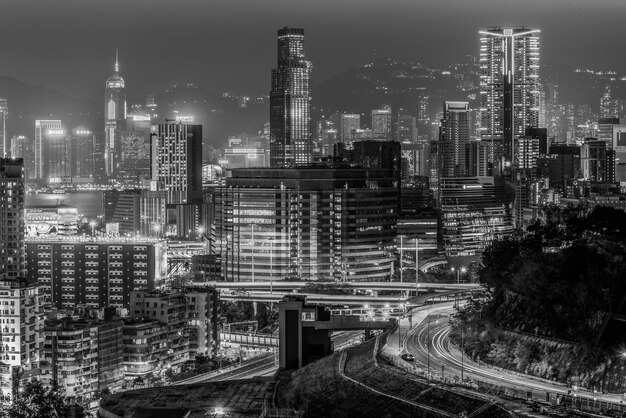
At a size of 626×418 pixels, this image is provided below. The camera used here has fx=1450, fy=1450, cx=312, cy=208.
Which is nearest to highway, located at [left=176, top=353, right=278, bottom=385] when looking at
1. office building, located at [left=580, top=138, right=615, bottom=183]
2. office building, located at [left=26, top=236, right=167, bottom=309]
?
office building, located at [left=26, top=236, right=167, bottom=309]

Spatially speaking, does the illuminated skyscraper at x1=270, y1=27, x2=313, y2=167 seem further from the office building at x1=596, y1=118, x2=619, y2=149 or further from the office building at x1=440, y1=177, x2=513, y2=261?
the office building at x1=596, y1=118, x2=619, y2=149

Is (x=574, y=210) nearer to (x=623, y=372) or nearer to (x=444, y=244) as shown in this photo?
(x=444, y=244)

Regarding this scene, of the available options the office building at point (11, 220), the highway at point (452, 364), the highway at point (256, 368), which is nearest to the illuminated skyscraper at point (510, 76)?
the office building at point (11, 220)

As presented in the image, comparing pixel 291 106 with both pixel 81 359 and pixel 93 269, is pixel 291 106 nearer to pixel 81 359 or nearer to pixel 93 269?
pixel 93 269

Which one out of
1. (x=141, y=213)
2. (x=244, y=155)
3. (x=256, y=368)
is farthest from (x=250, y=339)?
A: (x=244, y=155)

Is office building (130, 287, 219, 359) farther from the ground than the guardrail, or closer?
farther from the ground

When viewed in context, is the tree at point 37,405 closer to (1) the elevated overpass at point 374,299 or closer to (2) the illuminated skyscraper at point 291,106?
(1) the elevated overpass at point 374,299
